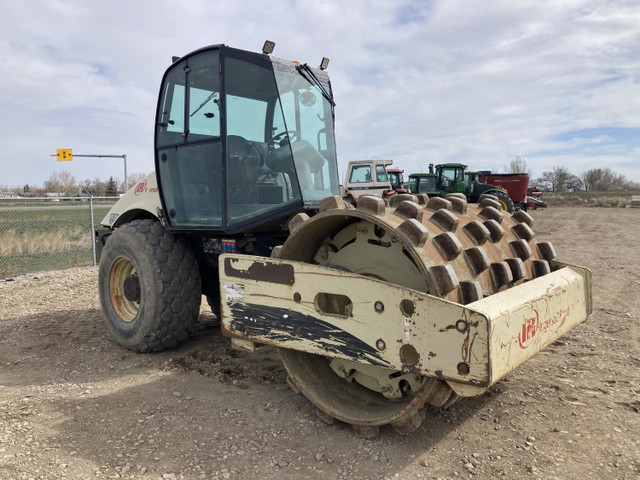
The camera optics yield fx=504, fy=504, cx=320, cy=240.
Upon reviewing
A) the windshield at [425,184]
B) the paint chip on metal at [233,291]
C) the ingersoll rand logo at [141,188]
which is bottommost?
the paint chip on metal at [233,291]

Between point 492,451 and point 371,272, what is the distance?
123cm

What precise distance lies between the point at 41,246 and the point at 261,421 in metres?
11.1

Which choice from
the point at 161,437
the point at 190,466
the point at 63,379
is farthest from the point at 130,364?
the point at 190,466

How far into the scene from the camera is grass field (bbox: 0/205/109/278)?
10.4 metres

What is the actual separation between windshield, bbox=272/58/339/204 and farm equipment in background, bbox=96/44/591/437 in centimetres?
1

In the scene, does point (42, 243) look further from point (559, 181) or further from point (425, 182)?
point (559, 181)

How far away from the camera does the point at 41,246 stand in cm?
1228

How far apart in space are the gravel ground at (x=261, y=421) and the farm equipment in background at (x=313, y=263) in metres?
0.26

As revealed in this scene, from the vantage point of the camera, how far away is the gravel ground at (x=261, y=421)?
276cm

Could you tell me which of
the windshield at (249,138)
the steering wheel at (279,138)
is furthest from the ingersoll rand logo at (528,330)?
the steering wheel at (279,138)

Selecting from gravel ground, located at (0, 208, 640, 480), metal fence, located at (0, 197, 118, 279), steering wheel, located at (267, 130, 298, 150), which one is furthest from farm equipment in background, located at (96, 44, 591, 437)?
metal fence, located at (0, 197, 118, 279)

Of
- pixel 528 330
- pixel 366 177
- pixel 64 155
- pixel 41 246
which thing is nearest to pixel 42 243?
pixel 41 246

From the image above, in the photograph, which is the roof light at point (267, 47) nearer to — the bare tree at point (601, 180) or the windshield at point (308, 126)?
the windshield at point (308, 126)

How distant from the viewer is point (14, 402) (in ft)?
12.1
